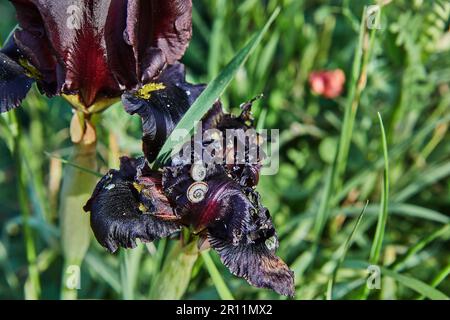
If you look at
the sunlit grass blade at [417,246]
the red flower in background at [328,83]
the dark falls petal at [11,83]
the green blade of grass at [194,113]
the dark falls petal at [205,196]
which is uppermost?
the red flower in background at [328,83]

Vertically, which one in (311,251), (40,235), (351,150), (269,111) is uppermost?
(269,111)

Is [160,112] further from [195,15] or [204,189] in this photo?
[195,15]

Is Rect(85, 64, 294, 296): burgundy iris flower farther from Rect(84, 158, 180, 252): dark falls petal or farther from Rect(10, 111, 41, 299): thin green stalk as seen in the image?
Rect(10, 111, 41, 299): thin green stalk

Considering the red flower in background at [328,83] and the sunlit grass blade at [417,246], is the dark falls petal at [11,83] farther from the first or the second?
the red flower in background at [328,83]

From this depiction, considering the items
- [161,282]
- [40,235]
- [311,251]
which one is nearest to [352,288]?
[311,251]

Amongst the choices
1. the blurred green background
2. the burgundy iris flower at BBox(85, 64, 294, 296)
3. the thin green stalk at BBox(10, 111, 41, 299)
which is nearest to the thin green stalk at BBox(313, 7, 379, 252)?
the blurred green background

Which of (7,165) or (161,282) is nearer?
(161,282)

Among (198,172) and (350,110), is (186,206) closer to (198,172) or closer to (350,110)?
(198,172)

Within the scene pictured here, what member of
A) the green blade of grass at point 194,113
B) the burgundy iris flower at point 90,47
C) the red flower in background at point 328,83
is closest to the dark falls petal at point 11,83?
the burgundy iris flower at point 90,47
